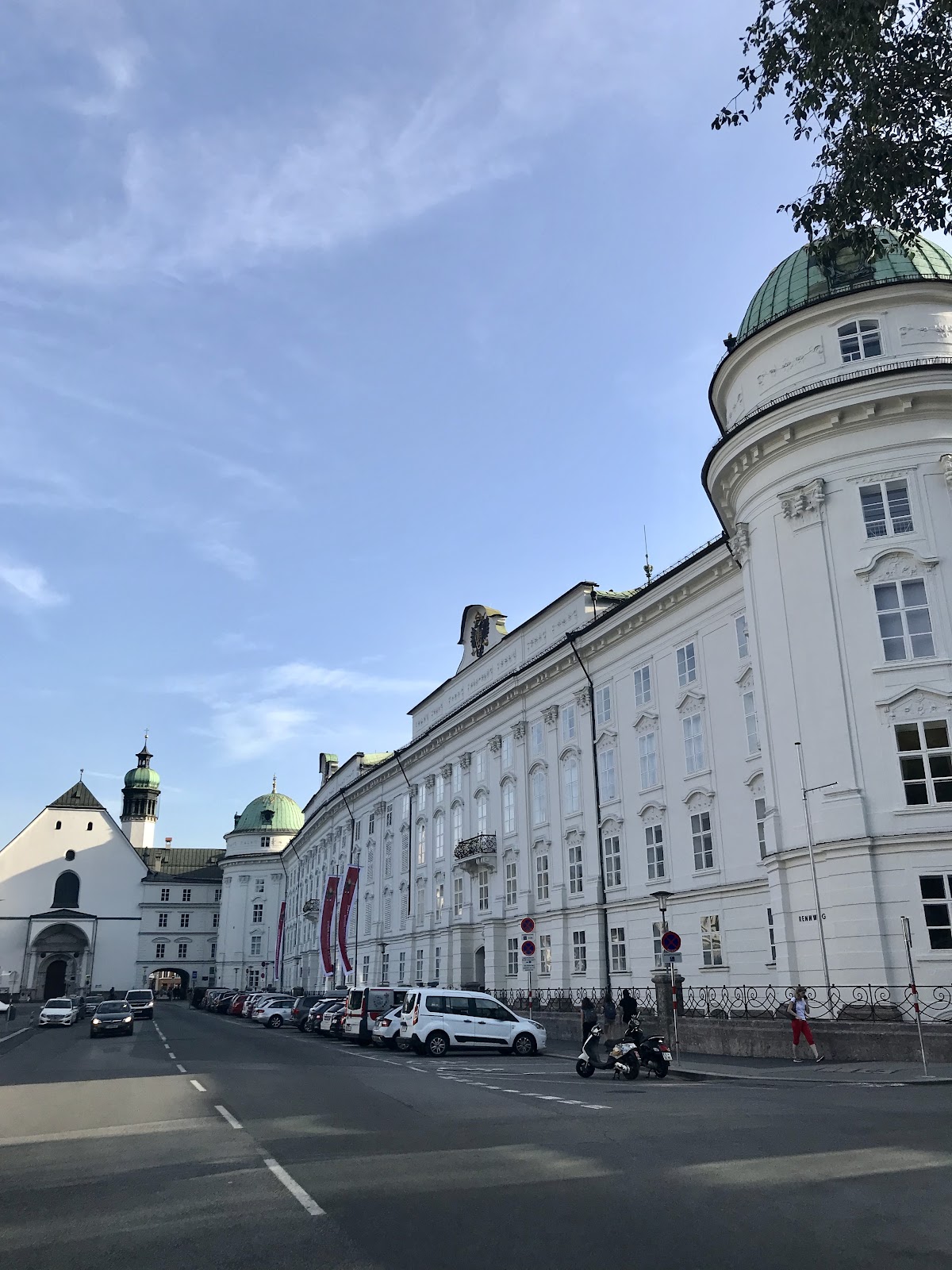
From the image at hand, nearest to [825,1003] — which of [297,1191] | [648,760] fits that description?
[648,760]

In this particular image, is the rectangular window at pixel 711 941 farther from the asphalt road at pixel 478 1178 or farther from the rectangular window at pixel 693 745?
the asphalt road at pixel 478 1178

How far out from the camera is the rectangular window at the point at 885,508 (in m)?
25.4

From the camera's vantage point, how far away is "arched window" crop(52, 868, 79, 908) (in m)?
94.3

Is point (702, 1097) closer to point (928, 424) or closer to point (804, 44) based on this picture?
point (804, 44)

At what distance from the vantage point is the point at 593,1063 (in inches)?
792

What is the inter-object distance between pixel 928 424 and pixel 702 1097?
60.3ft

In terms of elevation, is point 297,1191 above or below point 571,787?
below

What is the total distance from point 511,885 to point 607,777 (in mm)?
9842

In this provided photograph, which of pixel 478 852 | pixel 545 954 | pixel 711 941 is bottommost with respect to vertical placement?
pixel 545 954

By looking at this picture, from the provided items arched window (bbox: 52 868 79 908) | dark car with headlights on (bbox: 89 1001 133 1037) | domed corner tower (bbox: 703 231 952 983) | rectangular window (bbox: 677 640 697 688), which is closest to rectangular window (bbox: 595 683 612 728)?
rectangular window (bbox: 677 640 697 688)

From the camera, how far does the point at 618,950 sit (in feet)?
118

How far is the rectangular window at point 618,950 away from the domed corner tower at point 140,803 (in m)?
93.3

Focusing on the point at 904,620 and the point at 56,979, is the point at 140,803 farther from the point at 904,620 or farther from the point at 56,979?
the point at 904,620

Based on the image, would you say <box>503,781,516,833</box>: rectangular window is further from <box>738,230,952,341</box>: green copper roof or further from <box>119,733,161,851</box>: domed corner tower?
<box>119,733,161,851</box>: domed corner tower
